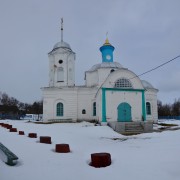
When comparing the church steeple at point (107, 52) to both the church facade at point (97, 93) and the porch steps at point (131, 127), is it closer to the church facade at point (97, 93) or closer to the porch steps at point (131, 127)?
the church facade at point (97, 93)

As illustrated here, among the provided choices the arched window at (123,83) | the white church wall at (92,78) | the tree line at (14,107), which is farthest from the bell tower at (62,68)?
the tree line at (14,107)

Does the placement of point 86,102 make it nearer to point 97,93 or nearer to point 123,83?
point 97,93

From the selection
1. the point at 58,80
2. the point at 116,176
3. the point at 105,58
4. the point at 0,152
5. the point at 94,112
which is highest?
the point at 105,58

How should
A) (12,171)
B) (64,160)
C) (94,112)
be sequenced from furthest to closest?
(94,112) → (64,160) → (12,171)

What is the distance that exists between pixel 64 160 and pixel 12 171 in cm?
169

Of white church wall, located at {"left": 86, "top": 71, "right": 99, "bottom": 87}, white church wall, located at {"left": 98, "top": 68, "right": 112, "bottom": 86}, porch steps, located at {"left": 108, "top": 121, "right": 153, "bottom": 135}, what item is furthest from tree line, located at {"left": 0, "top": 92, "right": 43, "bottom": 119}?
porch steps, located at {"left": 108, "top": 121, "right": 153, "bottom": 135}

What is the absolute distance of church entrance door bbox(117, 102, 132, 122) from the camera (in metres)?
21.1

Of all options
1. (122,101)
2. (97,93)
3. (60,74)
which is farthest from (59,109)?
(122,101)

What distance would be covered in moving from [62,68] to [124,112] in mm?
9741

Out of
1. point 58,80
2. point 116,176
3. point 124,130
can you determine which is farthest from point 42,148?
point 58,80

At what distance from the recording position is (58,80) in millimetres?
26250

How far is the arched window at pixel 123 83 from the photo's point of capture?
70.2 ft

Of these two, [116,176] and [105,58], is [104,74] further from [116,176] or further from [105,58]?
[116,176]

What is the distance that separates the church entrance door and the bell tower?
7.57 m
